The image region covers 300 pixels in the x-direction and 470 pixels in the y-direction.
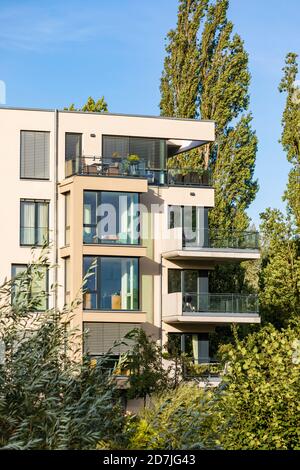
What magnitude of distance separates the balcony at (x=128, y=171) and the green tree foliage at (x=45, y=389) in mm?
30678

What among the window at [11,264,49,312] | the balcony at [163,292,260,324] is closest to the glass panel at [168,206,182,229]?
the balcony at [163,292,260,324]

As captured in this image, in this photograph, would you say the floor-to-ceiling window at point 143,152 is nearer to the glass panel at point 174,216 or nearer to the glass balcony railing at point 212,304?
the glass panel at point 174,216

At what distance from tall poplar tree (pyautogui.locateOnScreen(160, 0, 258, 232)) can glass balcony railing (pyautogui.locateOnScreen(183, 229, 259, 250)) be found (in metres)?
7.69

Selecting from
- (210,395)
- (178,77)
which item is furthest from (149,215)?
(210,395)

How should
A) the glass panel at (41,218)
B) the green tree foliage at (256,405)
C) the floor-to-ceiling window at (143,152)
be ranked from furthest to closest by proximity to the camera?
the floor-to-ceiling window at (143,152) < the glass panel at (41,218) < the green tree foliage at (256,405)

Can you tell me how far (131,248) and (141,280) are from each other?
1.73m

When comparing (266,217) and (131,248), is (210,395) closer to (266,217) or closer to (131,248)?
(131,248)

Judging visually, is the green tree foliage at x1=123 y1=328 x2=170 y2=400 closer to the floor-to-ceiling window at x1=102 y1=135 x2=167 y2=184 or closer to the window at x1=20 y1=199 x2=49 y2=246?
the window at x1=20 y1=199 x2=49 y2=246

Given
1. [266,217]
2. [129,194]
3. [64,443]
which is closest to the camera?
[64,443]

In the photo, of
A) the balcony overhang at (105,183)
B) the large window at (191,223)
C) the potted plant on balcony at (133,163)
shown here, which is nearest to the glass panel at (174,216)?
Answer: the large window at (191,223)

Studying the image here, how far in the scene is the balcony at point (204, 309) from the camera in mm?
47281

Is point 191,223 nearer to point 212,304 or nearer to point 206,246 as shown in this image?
point 206,246

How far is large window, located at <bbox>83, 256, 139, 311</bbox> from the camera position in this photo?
150ft

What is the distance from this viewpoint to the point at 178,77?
6100 centimetres
